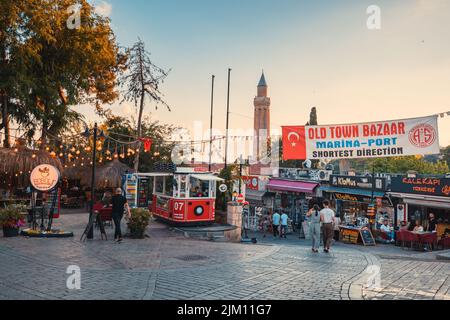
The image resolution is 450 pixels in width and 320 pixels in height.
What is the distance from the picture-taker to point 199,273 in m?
7.79

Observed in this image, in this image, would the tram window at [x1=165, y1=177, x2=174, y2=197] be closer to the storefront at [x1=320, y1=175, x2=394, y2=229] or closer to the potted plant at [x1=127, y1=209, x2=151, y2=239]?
the potted plant at [x1=127, y1=209, x2=151, y2=239]

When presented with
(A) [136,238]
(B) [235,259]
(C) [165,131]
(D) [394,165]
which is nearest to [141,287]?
(B) [235,259]

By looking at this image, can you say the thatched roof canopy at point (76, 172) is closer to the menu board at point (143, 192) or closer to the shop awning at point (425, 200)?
the menu board at point (143, 192)

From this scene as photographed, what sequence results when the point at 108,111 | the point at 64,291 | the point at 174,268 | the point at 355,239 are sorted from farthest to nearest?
Result: 1. the point at 108,111
2. the point at 355,239
3. the point at 174,268
4. the point at 64,291

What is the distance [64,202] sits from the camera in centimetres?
2534

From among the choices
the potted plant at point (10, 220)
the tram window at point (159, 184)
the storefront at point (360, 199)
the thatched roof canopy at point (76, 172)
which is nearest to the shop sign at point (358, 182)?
the storefront at point (360, 199)

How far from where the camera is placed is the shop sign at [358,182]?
68.8 feet

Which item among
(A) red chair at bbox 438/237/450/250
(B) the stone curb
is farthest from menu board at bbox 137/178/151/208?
(A) red chair at bbox 438/237/450/250

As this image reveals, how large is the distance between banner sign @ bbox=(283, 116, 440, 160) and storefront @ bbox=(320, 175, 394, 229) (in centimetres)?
735

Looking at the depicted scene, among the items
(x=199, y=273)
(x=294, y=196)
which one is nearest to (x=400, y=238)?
(x=294, y=196)

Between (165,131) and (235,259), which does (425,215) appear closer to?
(235,259)

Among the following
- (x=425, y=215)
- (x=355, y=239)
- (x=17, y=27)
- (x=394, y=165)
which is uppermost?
(x=17, y=27)

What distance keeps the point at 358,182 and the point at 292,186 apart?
14.9 feet
